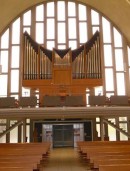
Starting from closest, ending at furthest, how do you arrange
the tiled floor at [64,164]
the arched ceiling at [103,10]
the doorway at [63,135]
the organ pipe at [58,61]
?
the tiled floor at [64,164] → the organ pipe at [58,61] → the arched ceiling at [103,10] → the doorway at [63,135]

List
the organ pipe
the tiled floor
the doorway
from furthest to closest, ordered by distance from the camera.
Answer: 1. the doorway
2. the organ pipe
3. the tiled floor

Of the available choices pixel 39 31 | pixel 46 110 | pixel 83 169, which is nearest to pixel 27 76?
pixel 39 31

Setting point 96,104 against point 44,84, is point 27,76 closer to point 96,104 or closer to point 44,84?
point 44,84

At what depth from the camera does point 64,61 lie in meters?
10.9

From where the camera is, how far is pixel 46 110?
23.6 ft

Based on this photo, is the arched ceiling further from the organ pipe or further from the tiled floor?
the tiled floor

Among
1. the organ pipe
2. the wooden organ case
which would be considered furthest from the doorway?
the organ pipe

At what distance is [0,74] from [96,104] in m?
5.58

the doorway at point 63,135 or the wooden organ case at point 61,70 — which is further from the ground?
the wooden organ case at point 61,70

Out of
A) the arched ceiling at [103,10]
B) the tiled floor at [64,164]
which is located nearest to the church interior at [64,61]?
the arched ceiling at [103,10]

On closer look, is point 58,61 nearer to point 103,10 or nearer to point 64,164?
point 103,10

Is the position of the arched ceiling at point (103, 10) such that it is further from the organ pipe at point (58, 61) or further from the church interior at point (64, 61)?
the organ pipe at point (58, 61)

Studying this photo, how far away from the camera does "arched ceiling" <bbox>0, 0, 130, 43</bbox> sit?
11.8 m

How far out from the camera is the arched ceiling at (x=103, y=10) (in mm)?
11783
